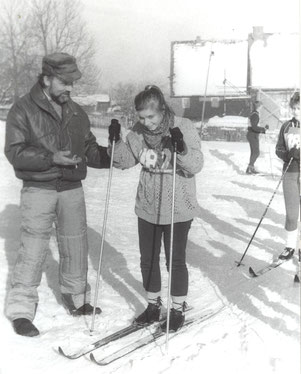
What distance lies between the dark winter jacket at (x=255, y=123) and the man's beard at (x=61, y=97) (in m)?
7.03

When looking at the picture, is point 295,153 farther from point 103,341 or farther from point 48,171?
point 103,341

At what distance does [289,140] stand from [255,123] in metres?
5.83

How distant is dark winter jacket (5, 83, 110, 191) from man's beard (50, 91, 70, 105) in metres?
0.03

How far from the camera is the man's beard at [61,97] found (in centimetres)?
306

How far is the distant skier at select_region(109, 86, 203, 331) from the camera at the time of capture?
286 centimetres

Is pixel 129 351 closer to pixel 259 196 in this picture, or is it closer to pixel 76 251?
pixel 76 251

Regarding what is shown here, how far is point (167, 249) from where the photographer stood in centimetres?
305

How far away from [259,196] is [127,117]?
14.5ft

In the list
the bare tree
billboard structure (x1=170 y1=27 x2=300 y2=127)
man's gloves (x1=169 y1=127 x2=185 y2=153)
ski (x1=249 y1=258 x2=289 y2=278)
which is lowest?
ski (x1=249 y1=258 x2=289 y2=278)

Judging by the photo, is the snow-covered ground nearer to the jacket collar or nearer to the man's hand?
the man's hand

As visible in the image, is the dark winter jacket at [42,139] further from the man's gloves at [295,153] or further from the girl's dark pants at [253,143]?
the girl's dark pants at [253,143]

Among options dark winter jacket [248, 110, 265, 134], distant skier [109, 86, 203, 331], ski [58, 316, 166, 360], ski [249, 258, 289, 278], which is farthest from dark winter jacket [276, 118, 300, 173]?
dark winter jacket [248, 110, 265, 134]

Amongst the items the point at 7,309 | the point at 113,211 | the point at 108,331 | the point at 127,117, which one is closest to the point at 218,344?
the point at 108,331

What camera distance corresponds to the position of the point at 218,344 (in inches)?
109
